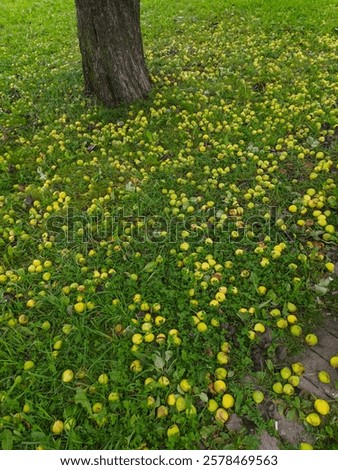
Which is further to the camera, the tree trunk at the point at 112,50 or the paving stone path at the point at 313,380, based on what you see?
the tree trunk at the point at 112,50

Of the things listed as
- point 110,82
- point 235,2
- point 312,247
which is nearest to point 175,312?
point 312,247

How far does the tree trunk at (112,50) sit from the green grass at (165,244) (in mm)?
322

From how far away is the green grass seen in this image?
2627 millimetres

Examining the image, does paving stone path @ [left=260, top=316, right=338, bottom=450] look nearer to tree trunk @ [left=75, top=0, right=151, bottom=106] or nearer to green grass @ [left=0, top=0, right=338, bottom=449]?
green grass @ [left=0, top=0, right=338, bottom=449]

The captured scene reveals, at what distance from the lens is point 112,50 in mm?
5219

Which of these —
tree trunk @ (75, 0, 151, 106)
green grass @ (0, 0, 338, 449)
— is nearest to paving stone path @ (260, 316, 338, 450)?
green grass @ (0, 0, 338, 449)

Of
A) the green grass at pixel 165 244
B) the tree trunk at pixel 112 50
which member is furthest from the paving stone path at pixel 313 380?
the tree trunk at pixel 112 50

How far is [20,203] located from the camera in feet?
14.4

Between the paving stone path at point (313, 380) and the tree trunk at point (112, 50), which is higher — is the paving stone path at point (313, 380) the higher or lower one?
the lower one

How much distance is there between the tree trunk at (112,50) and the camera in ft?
16.4

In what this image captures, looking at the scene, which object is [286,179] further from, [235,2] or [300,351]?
[235,2]

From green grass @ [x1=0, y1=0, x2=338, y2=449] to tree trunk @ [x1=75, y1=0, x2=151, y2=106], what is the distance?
0.32 meters

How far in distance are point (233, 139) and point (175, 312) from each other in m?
2.85

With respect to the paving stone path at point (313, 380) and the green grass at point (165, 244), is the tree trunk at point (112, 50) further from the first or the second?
the paving stone path at point (313, 380)
